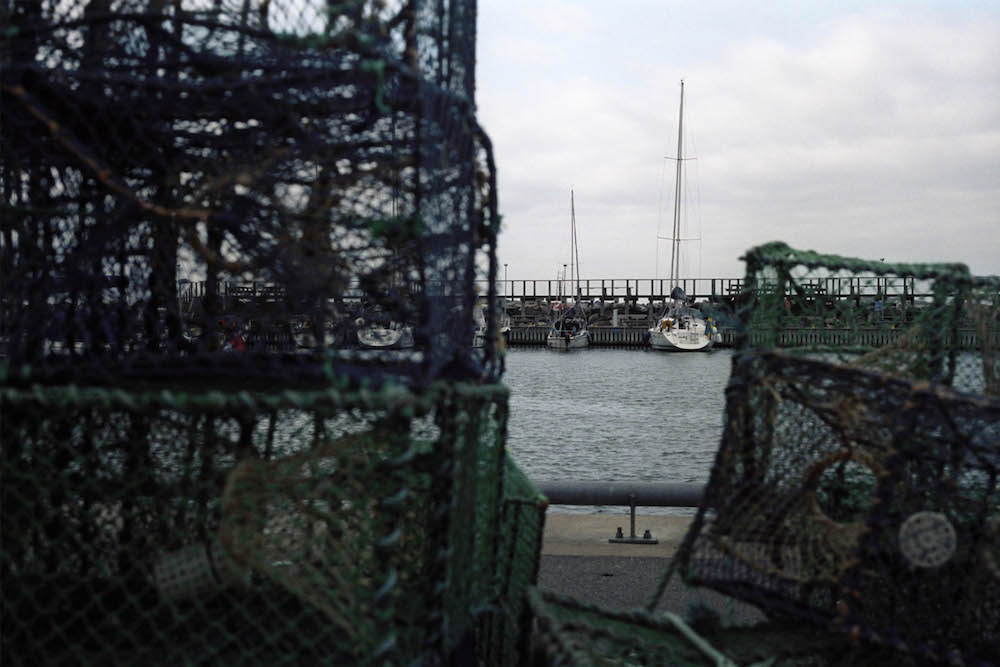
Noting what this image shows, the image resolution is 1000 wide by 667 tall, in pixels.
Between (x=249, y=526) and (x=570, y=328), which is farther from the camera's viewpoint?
(x=570, y=328)

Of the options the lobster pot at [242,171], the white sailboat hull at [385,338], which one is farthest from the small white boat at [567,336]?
the lobster pot at [242,171]

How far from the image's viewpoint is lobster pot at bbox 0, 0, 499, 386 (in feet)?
7.18

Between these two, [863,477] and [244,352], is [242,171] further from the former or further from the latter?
[863,477]

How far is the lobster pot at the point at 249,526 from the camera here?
82.7 inches

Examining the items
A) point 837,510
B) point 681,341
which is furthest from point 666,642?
point 681,341

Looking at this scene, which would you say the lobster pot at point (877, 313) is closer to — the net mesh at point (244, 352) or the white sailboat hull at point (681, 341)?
the net mesh at point (244, 352)

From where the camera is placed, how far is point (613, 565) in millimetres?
5375

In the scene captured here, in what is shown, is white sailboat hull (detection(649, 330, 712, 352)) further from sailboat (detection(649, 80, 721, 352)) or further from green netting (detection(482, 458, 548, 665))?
green netting (detection(482, 458, 548, 665))

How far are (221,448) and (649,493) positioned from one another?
3.36 meters

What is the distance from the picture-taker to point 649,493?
5.38m

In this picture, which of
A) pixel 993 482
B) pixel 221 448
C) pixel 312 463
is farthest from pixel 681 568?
pixel 221 448

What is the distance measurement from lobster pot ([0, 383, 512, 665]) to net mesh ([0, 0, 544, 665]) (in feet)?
0.03

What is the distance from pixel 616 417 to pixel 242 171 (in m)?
24.7

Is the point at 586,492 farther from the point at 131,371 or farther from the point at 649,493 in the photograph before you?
the point at 131,371
